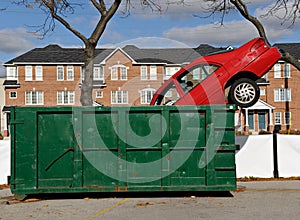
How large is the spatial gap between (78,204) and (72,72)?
47.6m

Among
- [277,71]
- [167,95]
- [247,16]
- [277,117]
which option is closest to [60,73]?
[277,71]

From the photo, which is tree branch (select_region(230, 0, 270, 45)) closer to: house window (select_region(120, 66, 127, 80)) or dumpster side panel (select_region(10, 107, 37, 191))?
→ dumpster side panel (select_region(10, 107, 37, 191))

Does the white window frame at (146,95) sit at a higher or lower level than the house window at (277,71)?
lower

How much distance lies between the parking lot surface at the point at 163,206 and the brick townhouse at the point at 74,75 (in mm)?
42173

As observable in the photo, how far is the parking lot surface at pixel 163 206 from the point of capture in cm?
911

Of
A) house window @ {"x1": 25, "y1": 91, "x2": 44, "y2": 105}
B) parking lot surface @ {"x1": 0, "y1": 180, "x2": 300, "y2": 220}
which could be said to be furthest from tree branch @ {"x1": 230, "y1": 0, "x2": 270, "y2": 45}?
house window @ {"x1": 25, "y1": 91, "x2": 44, "y2": 105}

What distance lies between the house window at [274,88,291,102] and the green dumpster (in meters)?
46.7

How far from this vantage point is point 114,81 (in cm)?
5525

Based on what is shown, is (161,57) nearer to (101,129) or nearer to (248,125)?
(248,125)

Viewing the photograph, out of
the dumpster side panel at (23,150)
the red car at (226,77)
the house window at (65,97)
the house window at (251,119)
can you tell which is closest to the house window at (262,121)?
the house window at (251,119)

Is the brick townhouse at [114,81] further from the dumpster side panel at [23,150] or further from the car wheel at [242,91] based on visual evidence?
the dumpster side panel at [23,150]

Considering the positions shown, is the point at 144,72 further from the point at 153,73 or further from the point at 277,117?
the point at 277,117

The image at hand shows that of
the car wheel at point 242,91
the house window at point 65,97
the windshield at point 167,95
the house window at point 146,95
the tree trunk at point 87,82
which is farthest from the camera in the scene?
the house window at point 65,97

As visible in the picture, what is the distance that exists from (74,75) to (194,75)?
142ft
